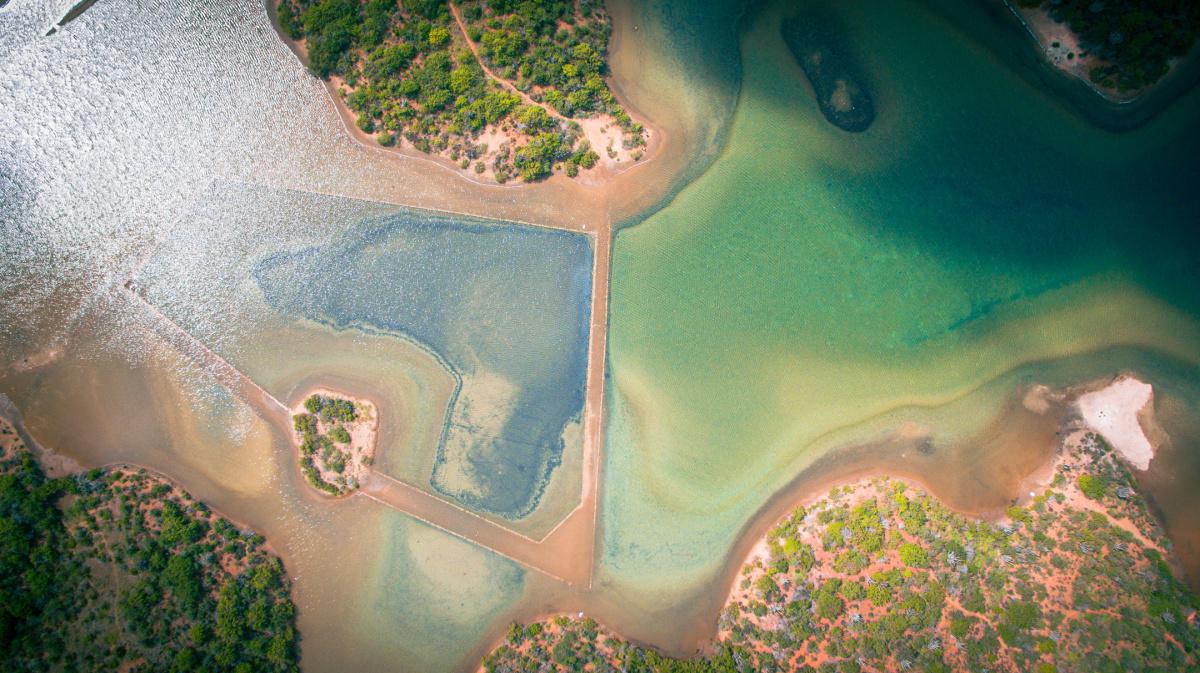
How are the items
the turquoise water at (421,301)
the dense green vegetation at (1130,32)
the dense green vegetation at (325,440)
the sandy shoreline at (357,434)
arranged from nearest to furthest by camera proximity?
the dense green vegetation at (325,440)
the sandy shoreline at (357,434)
the turquoise water at (421,301)
the dense green vegetation at (1130,32)

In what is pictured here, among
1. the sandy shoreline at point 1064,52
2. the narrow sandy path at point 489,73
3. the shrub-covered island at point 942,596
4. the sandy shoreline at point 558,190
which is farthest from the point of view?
the sandy shoreline at point 1064,52

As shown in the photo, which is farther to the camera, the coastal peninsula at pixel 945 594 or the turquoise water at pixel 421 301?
the turquoise water at pixel 421 301

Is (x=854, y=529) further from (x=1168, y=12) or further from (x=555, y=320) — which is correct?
(x=1168, y=12)

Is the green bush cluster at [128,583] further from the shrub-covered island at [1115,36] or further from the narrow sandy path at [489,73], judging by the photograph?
the shrub-covered island at [1115,36]

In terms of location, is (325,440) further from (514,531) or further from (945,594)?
(945,594)

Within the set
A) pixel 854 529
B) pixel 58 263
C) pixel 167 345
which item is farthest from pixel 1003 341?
pixel 58 263

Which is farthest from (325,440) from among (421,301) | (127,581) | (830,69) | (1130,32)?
(1130,32)

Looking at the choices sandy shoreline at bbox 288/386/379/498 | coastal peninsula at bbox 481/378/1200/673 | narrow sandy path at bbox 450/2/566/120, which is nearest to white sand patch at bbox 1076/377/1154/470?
coastal peninsula at bbox 481/378/1200/673

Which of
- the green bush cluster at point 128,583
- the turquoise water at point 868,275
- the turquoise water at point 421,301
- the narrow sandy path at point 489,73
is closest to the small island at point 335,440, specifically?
the turquoise water at point 421,301
